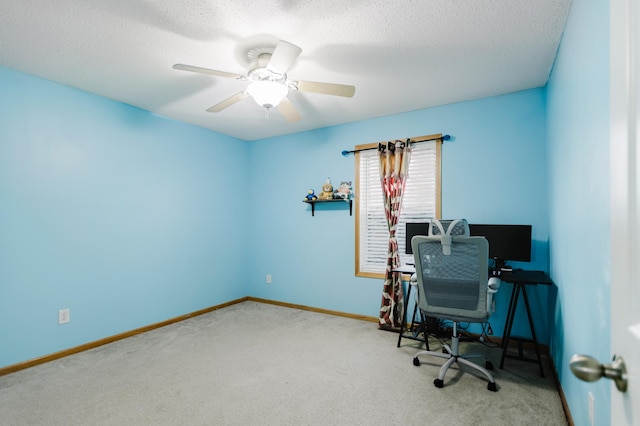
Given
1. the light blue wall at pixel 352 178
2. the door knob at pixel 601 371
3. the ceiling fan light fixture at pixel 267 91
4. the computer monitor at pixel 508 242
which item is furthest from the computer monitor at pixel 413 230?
the door knob at pixel 601 371

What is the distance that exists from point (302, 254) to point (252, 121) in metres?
1.92

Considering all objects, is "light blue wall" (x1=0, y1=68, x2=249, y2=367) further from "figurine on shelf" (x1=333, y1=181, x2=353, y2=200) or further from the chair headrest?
the chair headrest

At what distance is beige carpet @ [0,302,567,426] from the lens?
2.04 meters

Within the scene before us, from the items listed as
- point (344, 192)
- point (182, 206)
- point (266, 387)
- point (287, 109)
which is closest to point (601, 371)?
point (266, 387)

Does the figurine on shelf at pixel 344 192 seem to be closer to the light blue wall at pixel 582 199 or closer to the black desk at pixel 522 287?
the black desk at pixel 522 287

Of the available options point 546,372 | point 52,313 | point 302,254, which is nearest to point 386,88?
point 302,254

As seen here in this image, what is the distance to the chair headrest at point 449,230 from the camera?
7.69ft

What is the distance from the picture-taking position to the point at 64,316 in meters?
2.98

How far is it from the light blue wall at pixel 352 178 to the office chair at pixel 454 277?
109 centimetres

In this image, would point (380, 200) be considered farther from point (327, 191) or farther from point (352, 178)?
point (327, 191)

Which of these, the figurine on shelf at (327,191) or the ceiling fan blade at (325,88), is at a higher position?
the ceiling fan blade at (325,88)

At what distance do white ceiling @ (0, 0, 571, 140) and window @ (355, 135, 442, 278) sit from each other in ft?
2.22

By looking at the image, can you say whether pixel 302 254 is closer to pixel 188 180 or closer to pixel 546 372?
pixel 188 180

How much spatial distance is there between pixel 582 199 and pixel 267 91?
2.03m
